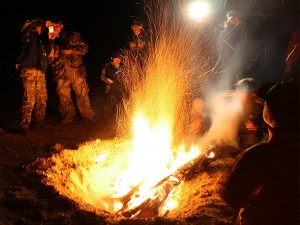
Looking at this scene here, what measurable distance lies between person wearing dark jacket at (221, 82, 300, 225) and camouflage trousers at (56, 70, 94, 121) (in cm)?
643

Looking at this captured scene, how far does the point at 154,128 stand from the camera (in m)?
6.50

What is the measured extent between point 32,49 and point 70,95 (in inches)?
63.1

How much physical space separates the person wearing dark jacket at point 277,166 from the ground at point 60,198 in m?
Result: 1.43

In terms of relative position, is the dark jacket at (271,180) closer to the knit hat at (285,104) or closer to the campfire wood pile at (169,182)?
the knit hat at (285,104)

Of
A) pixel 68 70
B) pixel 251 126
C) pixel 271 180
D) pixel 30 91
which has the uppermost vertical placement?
pixel 68 70

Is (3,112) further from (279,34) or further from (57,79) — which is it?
(279,34)

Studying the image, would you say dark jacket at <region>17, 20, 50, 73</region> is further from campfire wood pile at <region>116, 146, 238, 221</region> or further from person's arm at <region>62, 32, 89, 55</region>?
campfire wood pile at <region>116, 146, 238, 221</region>

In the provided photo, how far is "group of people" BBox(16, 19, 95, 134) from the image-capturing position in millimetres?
7086

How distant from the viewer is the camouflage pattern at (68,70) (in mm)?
7879

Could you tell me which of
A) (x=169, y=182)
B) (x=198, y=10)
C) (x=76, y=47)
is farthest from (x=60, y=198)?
(x=76, y=47)

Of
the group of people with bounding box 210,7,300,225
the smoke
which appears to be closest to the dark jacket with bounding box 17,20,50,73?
the smoke

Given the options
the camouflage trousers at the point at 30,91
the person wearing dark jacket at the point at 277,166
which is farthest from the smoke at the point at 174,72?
the person wearing dark jacket at the point at 277,166

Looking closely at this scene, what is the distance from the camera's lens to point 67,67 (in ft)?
26.2

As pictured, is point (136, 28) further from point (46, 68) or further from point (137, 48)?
point (46, 68)
